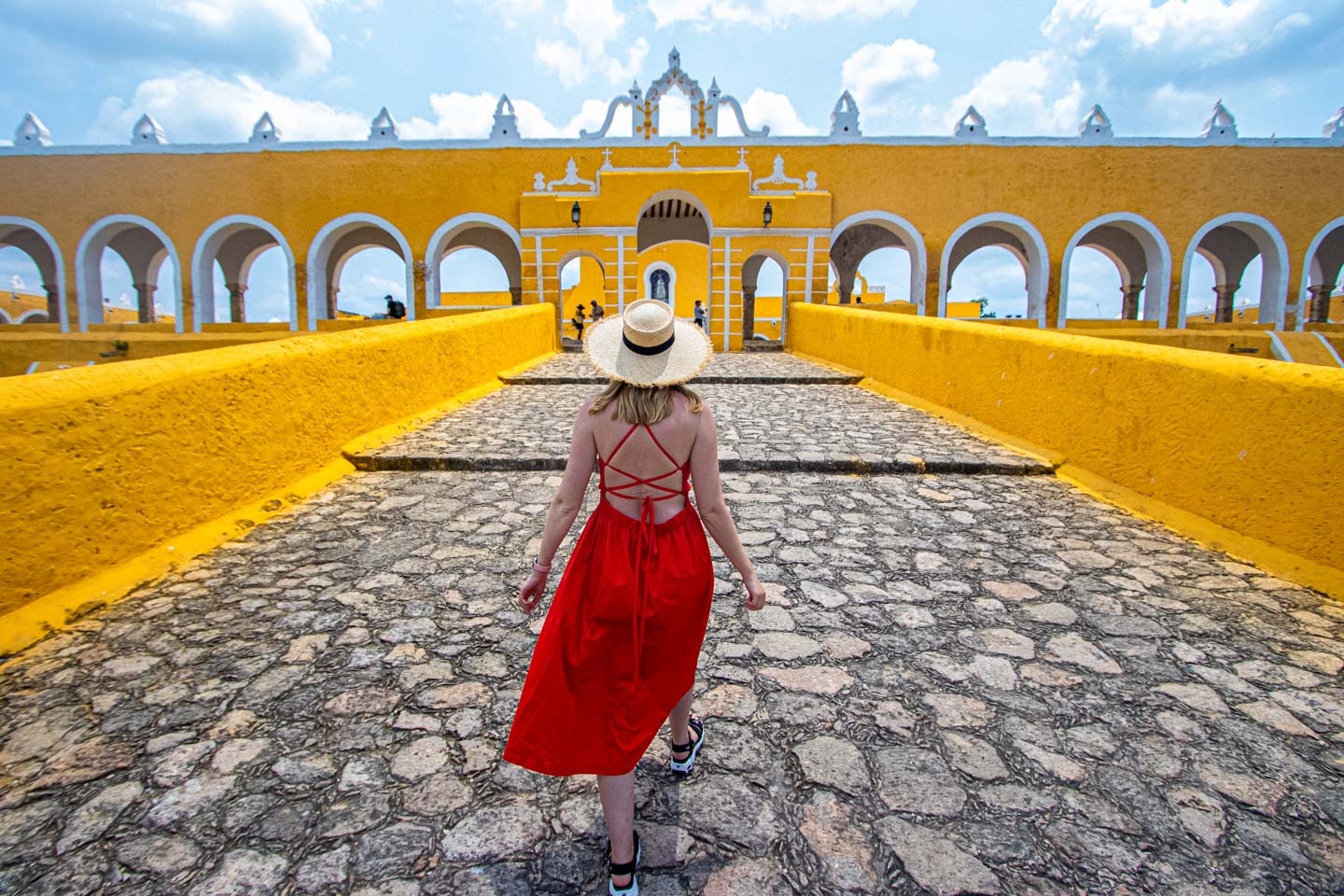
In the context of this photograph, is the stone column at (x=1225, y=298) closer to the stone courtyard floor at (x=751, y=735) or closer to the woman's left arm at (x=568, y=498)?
the stone courtyard floor at (x=751, y=735)

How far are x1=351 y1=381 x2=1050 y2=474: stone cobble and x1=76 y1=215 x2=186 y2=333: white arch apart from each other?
49.0 feet

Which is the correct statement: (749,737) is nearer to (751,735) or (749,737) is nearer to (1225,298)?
(751,735)

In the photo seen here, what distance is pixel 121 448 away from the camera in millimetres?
3232

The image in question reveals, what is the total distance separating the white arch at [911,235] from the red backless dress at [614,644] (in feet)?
56.2

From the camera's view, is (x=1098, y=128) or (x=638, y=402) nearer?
(x=638, y=402)

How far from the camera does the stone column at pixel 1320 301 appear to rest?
20.1 metres

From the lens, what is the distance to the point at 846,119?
17.6 meters

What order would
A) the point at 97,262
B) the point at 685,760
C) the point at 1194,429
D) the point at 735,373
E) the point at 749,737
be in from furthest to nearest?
the point at 97,262 < the point at 735,373 < the point at 1194,429 < the point at 749,737 < the point at 685,760

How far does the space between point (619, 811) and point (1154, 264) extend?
21.4m

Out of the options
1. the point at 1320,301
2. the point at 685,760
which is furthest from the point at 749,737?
the point at 1320,301

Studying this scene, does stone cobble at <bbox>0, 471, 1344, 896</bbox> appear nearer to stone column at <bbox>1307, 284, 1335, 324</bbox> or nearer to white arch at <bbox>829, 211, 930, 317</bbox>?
white arch at <bbox>829, 211, 930, 317</bbox>

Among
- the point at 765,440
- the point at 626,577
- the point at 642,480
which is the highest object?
the point at 642,480

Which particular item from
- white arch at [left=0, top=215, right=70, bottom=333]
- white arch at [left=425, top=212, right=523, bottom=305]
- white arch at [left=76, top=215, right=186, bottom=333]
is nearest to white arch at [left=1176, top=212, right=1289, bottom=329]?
white arch at [left=425, top=212, right=523, bottom=305]

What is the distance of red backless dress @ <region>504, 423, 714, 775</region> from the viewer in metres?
1.70
